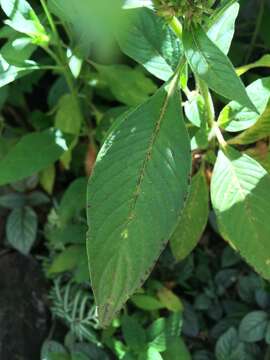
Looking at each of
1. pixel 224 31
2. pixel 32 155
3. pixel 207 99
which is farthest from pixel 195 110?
pixel 32 155

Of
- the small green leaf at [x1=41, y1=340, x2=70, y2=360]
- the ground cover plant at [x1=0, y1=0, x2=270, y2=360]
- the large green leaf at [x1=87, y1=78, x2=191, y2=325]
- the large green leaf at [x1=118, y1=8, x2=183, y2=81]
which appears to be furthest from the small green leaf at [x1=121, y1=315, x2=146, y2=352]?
the large green leaf at [x1=118, y1=8, x2=183, y2=81]

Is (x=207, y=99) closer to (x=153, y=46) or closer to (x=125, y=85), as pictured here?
(x=153, y=46)

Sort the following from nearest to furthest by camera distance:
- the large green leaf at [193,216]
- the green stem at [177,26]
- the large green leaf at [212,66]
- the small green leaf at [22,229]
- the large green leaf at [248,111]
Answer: the large green leaf at [212,66] < the green stem at [177,26] < the large green leaf at [248,111] < the large green leaf at [193,216] < the small green leaf at [22,229]

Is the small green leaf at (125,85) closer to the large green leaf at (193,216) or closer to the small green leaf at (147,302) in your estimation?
the large green leaf at (193,216)

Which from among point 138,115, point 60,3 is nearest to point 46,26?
point 60,3

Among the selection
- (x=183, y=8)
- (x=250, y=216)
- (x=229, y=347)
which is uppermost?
(x=183, y=8)

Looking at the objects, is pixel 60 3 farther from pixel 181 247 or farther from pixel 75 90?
pixel 181 247

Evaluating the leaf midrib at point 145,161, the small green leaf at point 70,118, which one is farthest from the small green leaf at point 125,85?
the leaf midrib at point 145,161
